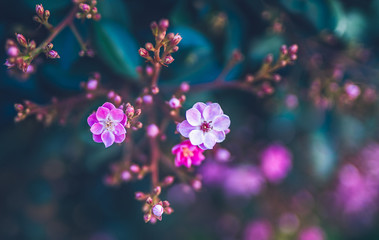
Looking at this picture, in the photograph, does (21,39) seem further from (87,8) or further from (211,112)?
(211,112)

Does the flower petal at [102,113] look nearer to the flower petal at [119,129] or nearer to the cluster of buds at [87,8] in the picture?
the flower petal at [119,129]

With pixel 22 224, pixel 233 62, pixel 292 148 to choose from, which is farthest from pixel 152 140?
pixel 22 224

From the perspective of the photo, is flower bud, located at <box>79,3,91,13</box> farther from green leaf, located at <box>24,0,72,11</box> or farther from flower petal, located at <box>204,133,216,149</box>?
flower petal, located at <box>204,133,216,149</box>

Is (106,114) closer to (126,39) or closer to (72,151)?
(126,39)

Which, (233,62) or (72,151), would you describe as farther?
(72,151)

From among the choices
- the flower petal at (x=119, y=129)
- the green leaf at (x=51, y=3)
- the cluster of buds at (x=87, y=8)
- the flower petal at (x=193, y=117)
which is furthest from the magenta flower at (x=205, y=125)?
the green leaf at (x=51, y=3)

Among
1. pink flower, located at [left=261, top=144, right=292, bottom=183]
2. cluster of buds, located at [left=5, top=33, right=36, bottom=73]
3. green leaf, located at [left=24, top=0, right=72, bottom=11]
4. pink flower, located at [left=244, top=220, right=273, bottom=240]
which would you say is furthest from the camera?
pink flower, located at [left=244, top=220, right=273, bottom=240]

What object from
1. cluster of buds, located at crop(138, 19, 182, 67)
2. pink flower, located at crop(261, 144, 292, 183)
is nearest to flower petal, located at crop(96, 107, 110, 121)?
cluster of buds, located at crop(138, 19, 182, 67)
